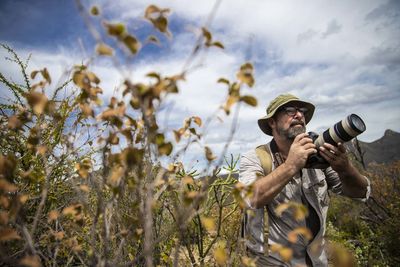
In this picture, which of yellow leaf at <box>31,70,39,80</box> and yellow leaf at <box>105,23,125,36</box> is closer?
yellow leaf at <box>105,23,125,36</box>

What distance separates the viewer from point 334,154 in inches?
87.3

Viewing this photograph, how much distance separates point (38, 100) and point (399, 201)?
7.34m

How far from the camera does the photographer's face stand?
2.49 metres

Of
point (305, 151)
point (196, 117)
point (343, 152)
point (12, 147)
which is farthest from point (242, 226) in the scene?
point (12, 147)

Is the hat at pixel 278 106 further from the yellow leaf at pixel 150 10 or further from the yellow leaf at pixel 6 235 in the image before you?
the yellow leaf at pixel 6 235

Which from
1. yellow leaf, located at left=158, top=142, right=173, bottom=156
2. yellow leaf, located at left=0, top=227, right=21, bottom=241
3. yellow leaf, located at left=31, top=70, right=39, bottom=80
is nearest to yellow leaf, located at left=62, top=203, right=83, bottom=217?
yellow leaf, located at left=0, top=227, right=21, bottom=241

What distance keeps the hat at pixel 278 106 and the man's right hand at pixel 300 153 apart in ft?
1.62

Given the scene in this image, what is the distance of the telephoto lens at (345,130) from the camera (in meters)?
2.07

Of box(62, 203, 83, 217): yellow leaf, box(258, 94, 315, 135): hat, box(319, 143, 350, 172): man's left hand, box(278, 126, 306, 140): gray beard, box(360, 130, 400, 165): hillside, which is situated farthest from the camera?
box(360, 130, 400, 165): hillside

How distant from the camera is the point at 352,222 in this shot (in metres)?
7.54

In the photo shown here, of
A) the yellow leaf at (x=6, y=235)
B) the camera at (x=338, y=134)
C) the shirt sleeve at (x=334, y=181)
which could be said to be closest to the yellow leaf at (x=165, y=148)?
the yellow leaf at (x=6, y=235)

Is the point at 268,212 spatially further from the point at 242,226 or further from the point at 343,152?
the point at 343,152

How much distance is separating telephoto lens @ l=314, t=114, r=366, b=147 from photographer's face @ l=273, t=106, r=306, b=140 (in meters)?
0.28

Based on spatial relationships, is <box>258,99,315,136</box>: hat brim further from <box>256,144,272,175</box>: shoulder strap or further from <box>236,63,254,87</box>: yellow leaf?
<box>236,63,254,87</box>: yellow leaf
